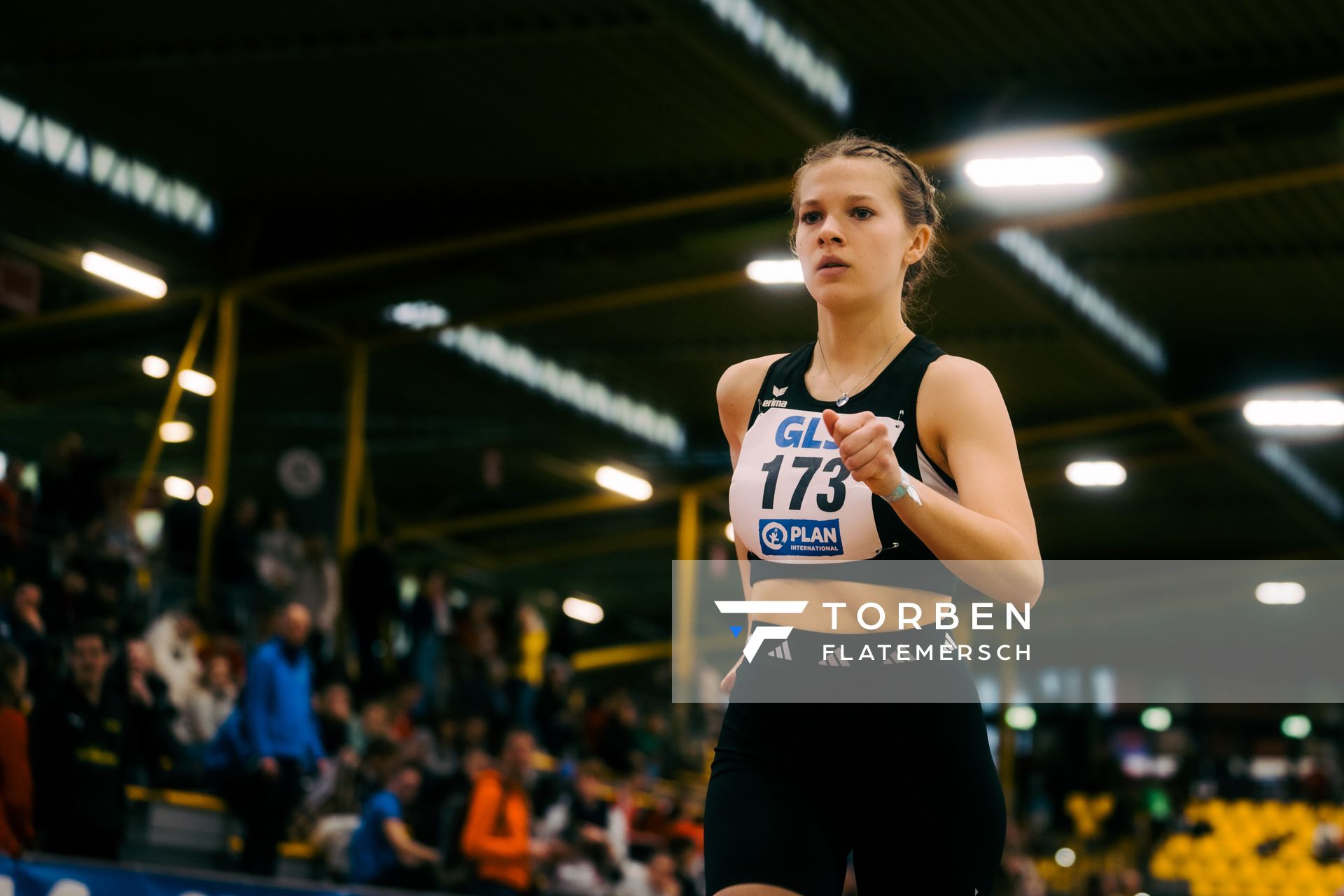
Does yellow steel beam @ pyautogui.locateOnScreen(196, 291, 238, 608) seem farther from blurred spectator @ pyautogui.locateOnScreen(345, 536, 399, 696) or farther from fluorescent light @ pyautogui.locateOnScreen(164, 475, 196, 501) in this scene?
fluorescent light @ pyautogui.locateOnScreen(164, 475, 196, 501)

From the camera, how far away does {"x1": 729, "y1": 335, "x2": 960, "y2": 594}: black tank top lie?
3.00 m

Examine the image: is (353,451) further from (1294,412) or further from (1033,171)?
(1294,412)

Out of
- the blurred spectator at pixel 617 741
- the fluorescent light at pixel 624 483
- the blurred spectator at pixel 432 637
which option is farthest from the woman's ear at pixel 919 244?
the fluorescent light at pixel 624 483

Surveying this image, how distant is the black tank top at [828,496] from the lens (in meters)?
3.00

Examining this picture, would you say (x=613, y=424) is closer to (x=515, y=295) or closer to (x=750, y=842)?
(x=515, y=295)

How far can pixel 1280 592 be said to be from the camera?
3581 cm

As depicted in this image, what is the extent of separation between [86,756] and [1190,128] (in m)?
10.2

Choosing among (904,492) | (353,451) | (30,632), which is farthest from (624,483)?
(904,492)

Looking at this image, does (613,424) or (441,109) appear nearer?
(441,109)

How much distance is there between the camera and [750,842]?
117 inches

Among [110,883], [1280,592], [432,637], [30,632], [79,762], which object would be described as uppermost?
[1280,592]

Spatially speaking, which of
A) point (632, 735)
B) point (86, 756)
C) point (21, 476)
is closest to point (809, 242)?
point (86, 756)

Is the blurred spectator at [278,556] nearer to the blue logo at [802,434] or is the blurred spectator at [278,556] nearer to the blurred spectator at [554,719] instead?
the blurred spectator at [554,719]

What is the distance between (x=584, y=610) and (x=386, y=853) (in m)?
28.7
